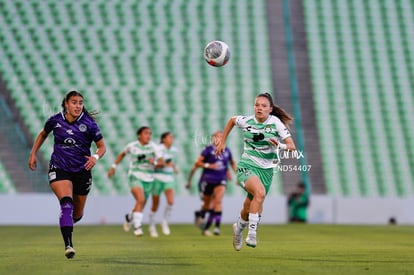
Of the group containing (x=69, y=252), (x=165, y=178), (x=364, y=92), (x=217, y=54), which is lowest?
(x=165, y=178)

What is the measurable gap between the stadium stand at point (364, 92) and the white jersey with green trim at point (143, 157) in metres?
12.9

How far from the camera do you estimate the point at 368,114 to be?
33.1 metres

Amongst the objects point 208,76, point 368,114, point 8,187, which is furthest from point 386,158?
point 8,187

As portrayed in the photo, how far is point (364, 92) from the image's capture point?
33.7 meters

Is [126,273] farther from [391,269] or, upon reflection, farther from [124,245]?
[124,245]

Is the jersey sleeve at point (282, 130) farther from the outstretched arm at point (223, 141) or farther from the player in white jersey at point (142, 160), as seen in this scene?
the player in white jersey at point (142, 160)

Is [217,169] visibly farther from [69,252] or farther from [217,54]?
[69,252]

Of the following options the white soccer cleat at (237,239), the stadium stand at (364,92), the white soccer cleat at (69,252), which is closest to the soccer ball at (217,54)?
the white soccer cleat at (237,239)

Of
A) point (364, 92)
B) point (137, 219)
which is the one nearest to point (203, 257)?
point (137, 219)

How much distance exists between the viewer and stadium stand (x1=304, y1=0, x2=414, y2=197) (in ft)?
104

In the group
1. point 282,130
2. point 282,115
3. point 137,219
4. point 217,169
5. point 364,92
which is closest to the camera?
point 282,130

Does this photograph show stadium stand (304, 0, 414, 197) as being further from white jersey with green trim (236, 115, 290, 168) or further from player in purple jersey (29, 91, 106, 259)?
player in purple jersey (29, 91, 106, 259)

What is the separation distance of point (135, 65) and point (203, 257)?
70.7ft

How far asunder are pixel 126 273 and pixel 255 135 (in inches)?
134
